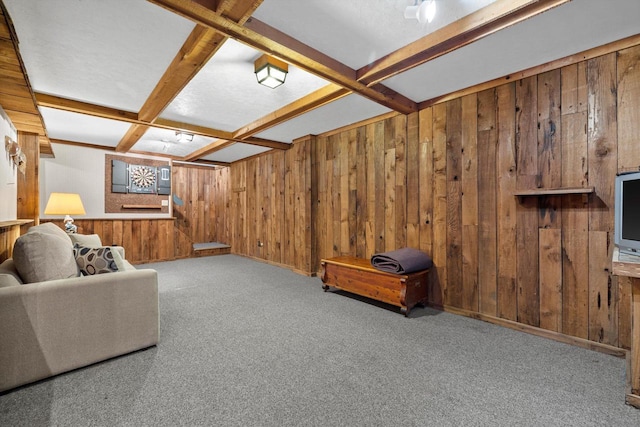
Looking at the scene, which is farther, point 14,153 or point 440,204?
point 440,204

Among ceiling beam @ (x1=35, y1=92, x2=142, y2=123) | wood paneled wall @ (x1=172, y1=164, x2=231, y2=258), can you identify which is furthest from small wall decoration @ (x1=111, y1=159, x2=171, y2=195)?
ceiling beam @ (x1=35, y1=92, x2=142, y2=123)

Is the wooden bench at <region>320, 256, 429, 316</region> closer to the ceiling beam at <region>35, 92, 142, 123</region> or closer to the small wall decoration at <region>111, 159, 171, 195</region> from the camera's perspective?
the ceiling beam at <region>35, 92, 142, 123</region>

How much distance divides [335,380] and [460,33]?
237 centimetres

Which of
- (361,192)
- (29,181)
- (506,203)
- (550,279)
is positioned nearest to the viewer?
(550,279)

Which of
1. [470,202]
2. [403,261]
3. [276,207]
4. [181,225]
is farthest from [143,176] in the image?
[470,202]

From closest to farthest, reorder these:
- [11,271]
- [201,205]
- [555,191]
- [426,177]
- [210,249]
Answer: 1. [11,271]
2. [555,191]
3. [426,177]
4. [210,249]
5. [201,205]

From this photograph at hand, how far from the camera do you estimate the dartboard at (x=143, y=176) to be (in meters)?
5.67

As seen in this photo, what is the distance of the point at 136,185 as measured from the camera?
568cm

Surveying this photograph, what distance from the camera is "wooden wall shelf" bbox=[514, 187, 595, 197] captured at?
2090 millimetres

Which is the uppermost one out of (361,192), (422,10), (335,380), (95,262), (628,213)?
(422,10)

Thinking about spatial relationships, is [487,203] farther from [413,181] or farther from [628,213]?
[628,213]

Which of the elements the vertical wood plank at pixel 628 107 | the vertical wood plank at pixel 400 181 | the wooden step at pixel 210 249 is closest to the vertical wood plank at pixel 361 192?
the vertical wood plank at pixel 400 181

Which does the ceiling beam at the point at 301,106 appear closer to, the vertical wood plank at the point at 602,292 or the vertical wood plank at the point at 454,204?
the vertical wood plank at the point at 454,204

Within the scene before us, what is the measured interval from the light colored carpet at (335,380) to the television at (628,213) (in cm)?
86
